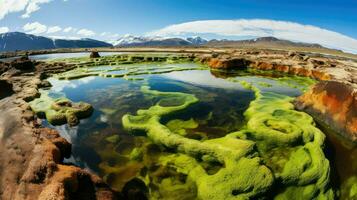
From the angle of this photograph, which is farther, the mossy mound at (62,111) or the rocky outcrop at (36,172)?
the mossy mound at (62,111)

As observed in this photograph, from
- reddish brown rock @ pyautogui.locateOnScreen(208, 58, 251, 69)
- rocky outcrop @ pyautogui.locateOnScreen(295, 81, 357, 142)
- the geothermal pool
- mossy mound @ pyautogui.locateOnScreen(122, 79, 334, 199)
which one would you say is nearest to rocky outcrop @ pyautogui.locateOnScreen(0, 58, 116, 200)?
the geothermal pool

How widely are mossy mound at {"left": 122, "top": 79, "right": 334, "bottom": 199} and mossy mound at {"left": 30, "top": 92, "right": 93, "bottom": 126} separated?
3.05m

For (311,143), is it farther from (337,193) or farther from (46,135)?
(46,135)

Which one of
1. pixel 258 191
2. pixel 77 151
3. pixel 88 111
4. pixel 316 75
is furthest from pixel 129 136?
pixel 316 75

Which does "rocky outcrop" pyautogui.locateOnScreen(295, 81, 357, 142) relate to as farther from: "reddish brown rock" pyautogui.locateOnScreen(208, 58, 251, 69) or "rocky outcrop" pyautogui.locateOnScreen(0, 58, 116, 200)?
"reddish brown rock" pyautogui.locateOnScreen(208, 58, 251, 69)

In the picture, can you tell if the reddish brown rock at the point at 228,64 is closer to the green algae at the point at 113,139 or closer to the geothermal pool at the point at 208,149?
the geothermal pool at the point at 208,149

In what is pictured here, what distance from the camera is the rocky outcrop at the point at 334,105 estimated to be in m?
13.6

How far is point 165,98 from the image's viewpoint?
20172 mm

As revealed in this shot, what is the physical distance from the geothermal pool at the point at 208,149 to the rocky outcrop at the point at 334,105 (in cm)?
110

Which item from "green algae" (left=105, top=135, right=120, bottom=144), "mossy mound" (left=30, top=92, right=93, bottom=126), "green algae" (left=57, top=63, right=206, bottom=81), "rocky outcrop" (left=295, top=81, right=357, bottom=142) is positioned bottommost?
"green algae" (left=105, top=135, right=120, bottom=144)

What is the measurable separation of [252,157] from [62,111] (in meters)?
11.9

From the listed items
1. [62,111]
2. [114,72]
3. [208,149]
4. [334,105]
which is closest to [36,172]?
[208,149]

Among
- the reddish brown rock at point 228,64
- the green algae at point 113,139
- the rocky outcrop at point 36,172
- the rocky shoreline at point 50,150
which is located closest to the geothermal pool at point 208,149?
the green algae at point 113,139

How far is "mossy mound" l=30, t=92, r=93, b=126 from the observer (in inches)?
594
